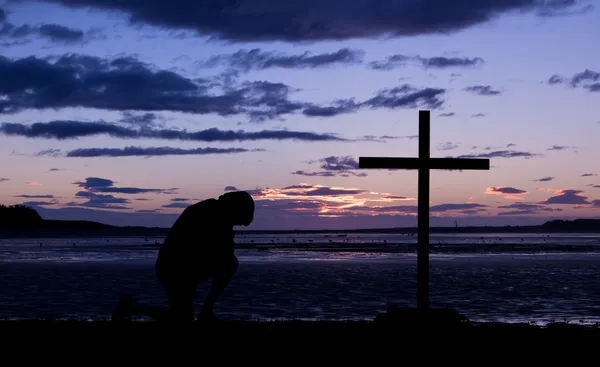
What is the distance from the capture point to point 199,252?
27.0ft

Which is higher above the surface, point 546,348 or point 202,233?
point 202,233

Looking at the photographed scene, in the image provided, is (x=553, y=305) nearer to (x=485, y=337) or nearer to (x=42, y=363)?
(x=485, y=337)

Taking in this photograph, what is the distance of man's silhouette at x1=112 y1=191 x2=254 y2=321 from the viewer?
816 cm

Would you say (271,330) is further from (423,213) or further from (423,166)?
(423,166)

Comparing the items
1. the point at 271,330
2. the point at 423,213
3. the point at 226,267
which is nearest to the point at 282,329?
the point at 271,330

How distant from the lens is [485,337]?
33.1ft

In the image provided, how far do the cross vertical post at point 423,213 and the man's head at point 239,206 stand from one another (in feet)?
10.7

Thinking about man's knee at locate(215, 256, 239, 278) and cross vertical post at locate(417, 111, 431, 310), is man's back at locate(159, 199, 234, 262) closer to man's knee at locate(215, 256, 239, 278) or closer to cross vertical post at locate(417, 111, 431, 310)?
man's knee at locate(215, 256, 239, 278)

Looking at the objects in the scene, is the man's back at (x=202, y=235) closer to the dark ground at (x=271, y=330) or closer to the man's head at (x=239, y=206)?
the man's head at (x=239, y=206)

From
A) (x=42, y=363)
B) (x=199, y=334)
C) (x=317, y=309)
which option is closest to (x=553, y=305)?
(x=317, y=309)

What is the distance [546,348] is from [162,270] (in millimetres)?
5055

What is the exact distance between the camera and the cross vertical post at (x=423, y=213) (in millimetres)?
10406

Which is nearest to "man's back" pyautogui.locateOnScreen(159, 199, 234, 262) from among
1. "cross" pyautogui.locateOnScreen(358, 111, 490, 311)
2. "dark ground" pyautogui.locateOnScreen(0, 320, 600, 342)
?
"dark ground" pyautogui.locateOnScreen(0, 320, 600, 342)

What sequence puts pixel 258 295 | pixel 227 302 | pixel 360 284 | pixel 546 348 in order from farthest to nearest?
1. pixel 360 284
2. pixel 258 295
3. pixel 227 302
4. pixel 546 348
